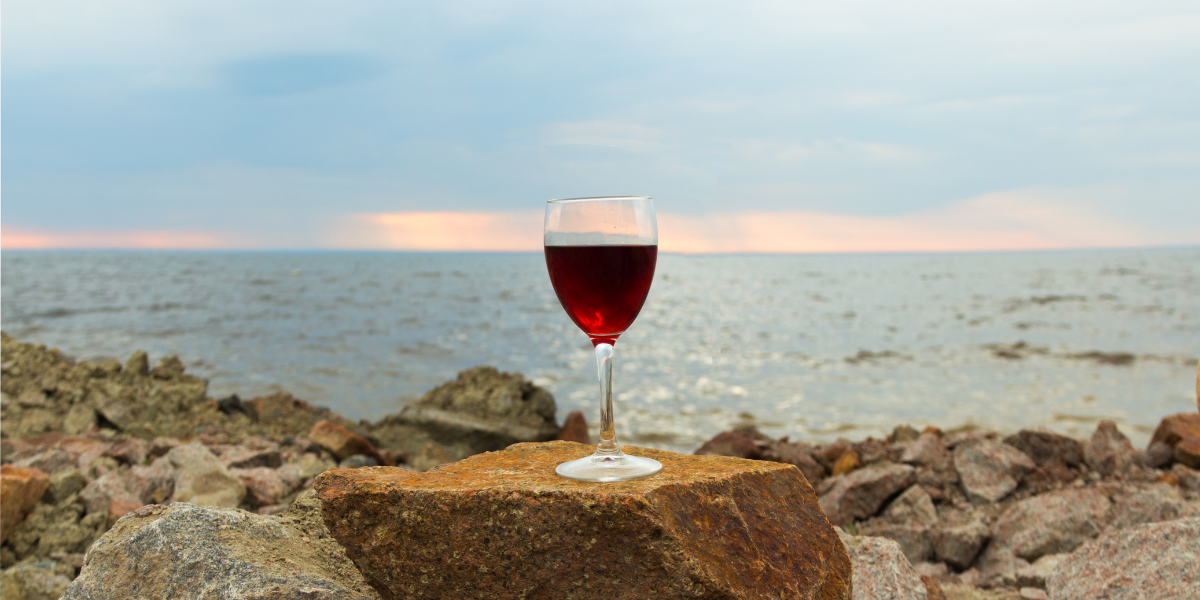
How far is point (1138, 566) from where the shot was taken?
2.44 meters

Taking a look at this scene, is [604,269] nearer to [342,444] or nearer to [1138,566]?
[1138,566]

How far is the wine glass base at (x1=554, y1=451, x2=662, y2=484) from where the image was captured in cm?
174

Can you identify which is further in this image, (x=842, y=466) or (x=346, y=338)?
(x=346, y=338)

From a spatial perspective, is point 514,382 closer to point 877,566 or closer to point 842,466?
point 842,466

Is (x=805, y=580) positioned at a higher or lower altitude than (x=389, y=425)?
higher

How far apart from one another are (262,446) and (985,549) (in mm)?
5306

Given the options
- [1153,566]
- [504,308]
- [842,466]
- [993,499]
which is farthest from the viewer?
[504,308]

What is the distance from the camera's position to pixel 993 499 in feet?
15.4

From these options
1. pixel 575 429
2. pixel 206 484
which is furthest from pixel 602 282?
pixel 575 429

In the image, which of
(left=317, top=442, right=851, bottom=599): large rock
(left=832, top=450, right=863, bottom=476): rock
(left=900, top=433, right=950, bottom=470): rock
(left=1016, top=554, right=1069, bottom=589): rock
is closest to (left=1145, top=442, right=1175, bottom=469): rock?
(left=900, top=433, right=950, bottom=470): rock

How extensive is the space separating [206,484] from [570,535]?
343 centimetres

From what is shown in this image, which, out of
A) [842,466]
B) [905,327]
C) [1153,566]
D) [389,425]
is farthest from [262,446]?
[905,327]

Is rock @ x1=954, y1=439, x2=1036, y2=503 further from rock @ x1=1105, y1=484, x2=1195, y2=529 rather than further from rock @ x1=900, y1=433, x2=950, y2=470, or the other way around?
rock @ x1=1105, y1=484, x2=1195, y2=529

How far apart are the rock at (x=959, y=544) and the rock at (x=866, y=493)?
647 millimetres
